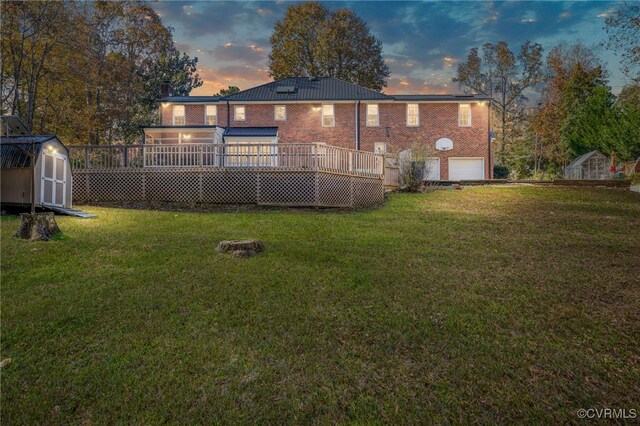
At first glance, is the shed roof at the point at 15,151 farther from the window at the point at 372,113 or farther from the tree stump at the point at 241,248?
the window at the point at 372,113

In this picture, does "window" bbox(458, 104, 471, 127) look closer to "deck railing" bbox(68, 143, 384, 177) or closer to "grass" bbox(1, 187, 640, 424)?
"deck railing" bbox(68, 143, 384, 177)

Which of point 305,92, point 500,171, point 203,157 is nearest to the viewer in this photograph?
point 203,157

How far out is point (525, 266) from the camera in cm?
621

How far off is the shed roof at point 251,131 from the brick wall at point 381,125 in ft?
2.23

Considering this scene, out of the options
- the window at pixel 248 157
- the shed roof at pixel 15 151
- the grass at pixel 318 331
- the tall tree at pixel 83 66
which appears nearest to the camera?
the grass at pixel 318 331

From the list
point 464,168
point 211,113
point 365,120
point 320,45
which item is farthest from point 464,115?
point 320,45

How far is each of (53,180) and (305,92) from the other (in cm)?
1829

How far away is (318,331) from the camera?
162 inches

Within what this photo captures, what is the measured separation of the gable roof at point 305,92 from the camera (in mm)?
25625

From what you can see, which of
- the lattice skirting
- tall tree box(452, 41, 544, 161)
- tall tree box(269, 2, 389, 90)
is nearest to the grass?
the lattice skirting

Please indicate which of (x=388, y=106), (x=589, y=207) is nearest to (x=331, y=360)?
(x=589, y=207)

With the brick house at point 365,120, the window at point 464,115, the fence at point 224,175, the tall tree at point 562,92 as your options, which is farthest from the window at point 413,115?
the tall tree at point 562,92

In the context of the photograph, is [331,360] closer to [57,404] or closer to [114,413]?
[114,413]

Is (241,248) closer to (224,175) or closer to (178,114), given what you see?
(224,175)
